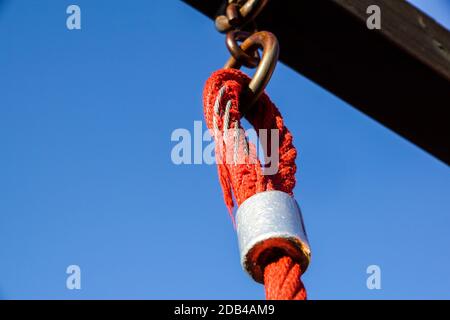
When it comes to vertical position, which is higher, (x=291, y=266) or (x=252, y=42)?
(x=252, y=42)

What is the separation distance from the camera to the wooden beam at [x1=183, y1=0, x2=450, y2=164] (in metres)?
1.26

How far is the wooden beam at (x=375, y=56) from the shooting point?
1.26 meters

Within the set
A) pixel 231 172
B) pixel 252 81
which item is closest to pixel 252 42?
pixel 252 81

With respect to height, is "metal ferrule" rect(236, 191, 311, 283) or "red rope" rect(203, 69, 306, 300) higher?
"red rope" rect(203, 69, 306, 300)

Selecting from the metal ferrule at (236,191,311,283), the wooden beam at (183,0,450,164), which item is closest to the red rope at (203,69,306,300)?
the metal ferrule at (236,191,311,283)

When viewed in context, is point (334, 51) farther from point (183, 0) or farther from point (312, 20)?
point (183, 0)

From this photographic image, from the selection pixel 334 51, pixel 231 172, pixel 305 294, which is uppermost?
pixel 334 51

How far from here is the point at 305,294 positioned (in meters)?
0.81

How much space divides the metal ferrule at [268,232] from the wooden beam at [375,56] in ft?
1.56

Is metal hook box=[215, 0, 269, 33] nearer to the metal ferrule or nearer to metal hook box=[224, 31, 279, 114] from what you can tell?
metal hook box=[224, 31, 279, 114]

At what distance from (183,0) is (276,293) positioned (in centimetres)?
60

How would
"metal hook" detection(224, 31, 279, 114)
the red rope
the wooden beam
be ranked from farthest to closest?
the wooden beam, "metal hook" detection(224, 31, 279, 114), the red rope

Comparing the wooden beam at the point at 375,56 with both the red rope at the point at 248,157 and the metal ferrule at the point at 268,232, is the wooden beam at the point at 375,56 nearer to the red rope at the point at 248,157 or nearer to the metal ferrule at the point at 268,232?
the red rope at the point at 248,157

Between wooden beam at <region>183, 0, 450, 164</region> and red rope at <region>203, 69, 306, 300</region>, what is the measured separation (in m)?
0.29
